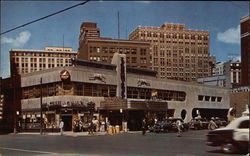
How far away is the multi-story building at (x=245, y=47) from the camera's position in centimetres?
557

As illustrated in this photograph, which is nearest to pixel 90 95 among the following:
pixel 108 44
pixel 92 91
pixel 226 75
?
pixel 92 91

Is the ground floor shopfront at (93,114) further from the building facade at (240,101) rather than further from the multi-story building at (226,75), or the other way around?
the building facade at (240,101)

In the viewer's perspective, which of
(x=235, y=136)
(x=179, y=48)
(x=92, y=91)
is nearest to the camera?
(x=235, y=136)

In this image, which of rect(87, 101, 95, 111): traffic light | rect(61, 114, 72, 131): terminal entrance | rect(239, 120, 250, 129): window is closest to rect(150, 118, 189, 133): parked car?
rect(87, 101, 95, 111): traffic light

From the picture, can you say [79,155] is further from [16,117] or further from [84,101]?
[16,117]

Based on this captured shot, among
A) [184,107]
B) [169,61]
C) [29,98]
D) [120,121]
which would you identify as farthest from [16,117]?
[169,61]

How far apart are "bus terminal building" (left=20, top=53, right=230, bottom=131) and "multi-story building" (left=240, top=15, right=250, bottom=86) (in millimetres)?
34532

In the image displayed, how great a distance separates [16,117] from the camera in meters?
46.4

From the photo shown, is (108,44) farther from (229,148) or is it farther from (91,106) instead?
(91,106)

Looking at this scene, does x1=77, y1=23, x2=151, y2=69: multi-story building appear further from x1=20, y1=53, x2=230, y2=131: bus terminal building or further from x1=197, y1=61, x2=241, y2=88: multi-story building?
x1=20, y1=53, x2=230, y2=131: bus terminal building

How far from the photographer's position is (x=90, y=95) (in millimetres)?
45156

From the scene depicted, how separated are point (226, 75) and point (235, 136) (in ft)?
3.86

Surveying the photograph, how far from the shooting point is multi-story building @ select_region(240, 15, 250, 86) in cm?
557

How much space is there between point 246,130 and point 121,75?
43334 millimetres
